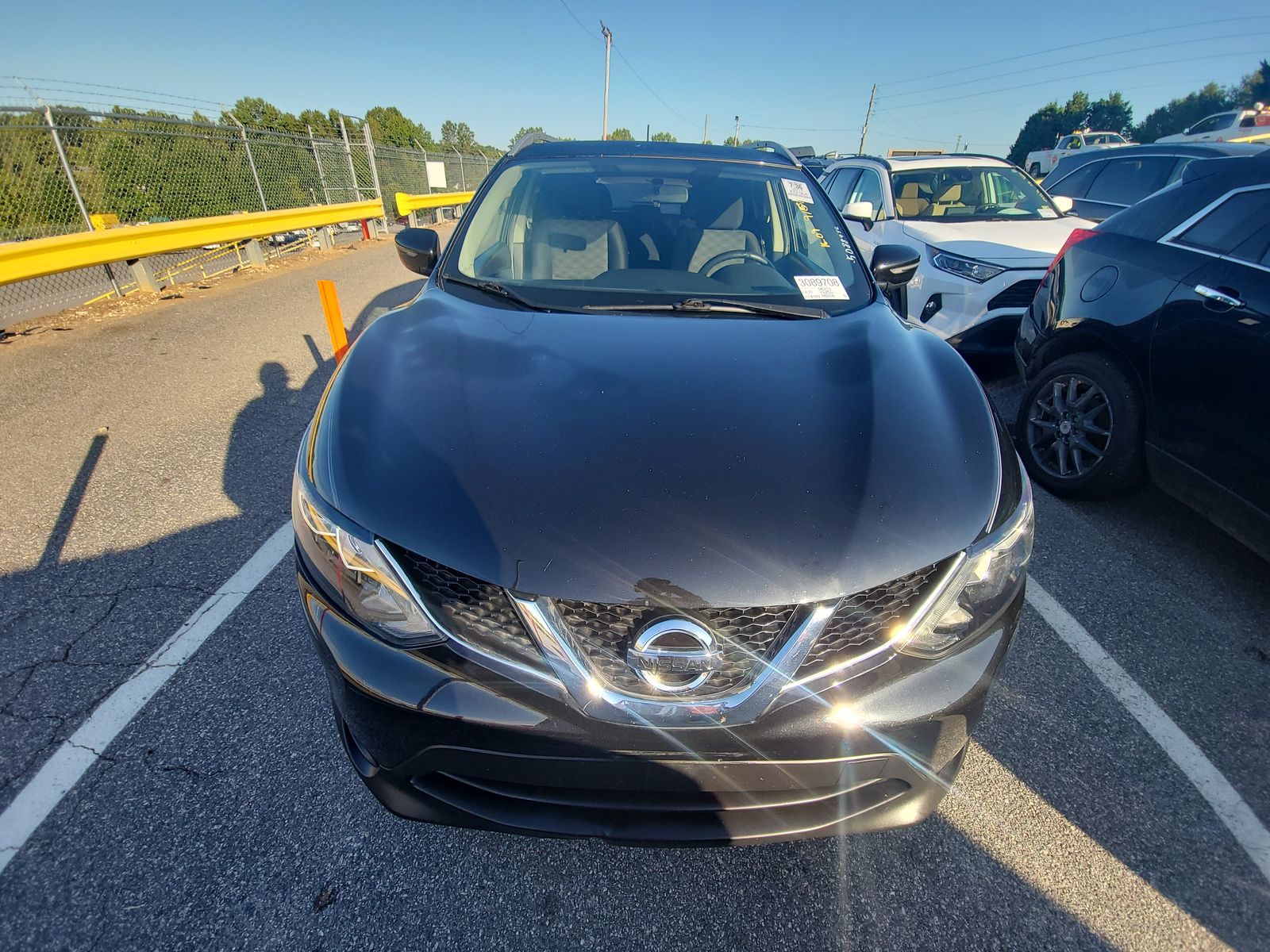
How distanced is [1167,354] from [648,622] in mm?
2953

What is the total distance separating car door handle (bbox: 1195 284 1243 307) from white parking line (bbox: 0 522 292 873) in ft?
13.6

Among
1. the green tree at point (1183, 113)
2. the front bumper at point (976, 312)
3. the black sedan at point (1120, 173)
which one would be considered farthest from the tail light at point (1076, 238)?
the green tree at point (1183, 113)

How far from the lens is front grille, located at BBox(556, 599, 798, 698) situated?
3.97ft

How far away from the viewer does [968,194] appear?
618cm

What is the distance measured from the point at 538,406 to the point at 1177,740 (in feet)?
7.63

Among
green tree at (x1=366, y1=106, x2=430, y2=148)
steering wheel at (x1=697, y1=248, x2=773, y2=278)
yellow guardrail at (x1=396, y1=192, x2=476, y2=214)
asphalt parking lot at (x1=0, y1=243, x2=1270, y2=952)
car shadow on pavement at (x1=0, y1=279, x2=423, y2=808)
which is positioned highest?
green tree at (x1=366, y1=106, x2=430, y2=148)

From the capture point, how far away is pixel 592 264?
8.12 ft

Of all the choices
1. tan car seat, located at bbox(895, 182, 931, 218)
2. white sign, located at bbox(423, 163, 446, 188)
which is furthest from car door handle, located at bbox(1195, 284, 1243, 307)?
white sign, located at bbox(423, 163, 446, 188)

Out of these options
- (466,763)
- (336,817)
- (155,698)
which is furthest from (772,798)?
(155,698)

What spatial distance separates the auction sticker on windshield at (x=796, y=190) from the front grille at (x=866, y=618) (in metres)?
2.13

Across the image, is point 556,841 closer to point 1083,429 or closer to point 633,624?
point 633,624

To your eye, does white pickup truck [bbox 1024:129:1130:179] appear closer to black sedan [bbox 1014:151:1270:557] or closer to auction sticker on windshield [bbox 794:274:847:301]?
black sedan [bbox 1014:151:1270:557]

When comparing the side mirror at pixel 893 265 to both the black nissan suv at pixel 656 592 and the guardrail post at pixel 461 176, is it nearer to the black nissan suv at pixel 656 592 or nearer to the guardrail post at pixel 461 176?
the black nissan suv at pixel 656 592

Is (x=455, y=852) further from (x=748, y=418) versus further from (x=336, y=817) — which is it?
(x=748, y=418)
